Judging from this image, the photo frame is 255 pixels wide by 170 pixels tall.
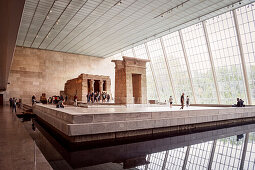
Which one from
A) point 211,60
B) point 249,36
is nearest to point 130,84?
point 211,60

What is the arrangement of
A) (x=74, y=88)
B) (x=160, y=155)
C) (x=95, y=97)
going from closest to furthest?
(x=160, y=155)
(x=95, y=97)
(x=74, y=88)

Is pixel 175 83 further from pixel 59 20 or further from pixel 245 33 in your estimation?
A: pixel 59 20

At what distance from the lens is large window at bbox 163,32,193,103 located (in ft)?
78.2

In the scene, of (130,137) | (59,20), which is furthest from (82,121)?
(59,20)

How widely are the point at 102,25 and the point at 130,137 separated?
17.0 meters

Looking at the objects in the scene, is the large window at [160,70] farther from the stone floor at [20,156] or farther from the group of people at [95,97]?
the stone floor at [20,156]

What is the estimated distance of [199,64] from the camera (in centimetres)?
2198

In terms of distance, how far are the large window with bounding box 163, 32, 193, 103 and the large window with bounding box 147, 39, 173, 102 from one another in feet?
4.45

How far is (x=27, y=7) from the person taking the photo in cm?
1741

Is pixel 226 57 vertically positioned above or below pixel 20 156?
above

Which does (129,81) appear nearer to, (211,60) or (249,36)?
(211,60)

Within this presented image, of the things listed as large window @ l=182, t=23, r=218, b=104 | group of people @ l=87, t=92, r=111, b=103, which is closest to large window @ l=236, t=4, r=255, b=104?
large window @ l=182, t=23, r=218, b=104

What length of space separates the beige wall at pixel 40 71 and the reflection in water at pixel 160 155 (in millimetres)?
26372

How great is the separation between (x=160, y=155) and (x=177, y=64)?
2006cm
